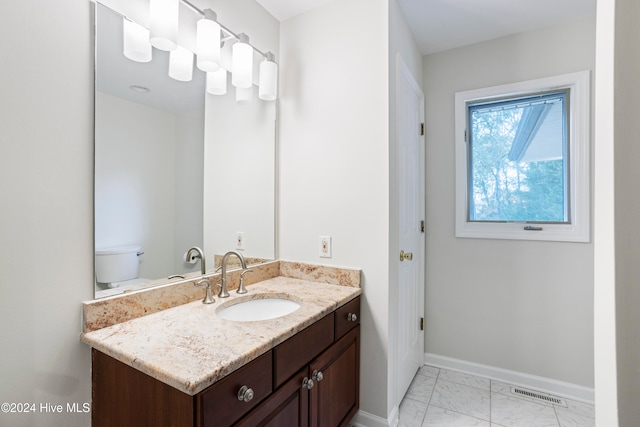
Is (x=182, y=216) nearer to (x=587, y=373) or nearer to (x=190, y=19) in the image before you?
(x=190, y=19)

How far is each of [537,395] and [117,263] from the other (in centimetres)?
261

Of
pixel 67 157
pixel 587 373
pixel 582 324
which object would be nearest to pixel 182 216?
pixel 67 157

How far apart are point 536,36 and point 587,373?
2.29m

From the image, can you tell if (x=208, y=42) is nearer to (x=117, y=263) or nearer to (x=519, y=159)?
(x=117, y=263)

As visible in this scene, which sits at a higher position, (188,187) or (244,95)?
(244,95)

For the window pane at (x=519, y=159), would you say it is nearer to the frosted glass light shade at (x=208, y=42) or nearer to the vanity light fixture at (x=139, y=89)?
the frosted glass light shade at (x=208, y=42)

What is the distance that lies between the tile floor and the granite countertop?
3.52ft

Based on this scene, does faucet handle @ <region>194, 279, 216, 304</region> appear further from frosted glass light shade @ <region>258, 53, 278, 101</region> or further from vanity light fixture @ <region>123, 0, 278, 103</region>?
frosted glass light shade @ <region>258, 53, 278, 101</region>

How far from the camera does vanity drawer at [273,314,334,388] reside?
1.02 m

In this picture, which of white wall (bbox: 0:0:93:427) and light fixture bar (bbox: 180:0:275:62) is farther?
light fixture bar (bbox: 180:0:275:62)

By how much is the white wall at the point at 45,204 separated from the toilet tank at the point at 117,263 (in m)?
0.04

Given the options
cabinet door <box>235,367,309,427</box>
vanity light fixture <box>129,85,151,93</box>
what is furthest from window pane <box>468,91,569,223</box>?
vanity light fixture <box>129,85,151,93</box>

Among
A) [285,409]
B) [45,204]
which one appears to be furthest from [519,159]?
[45,204]

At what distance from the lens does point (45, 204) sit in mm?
923
